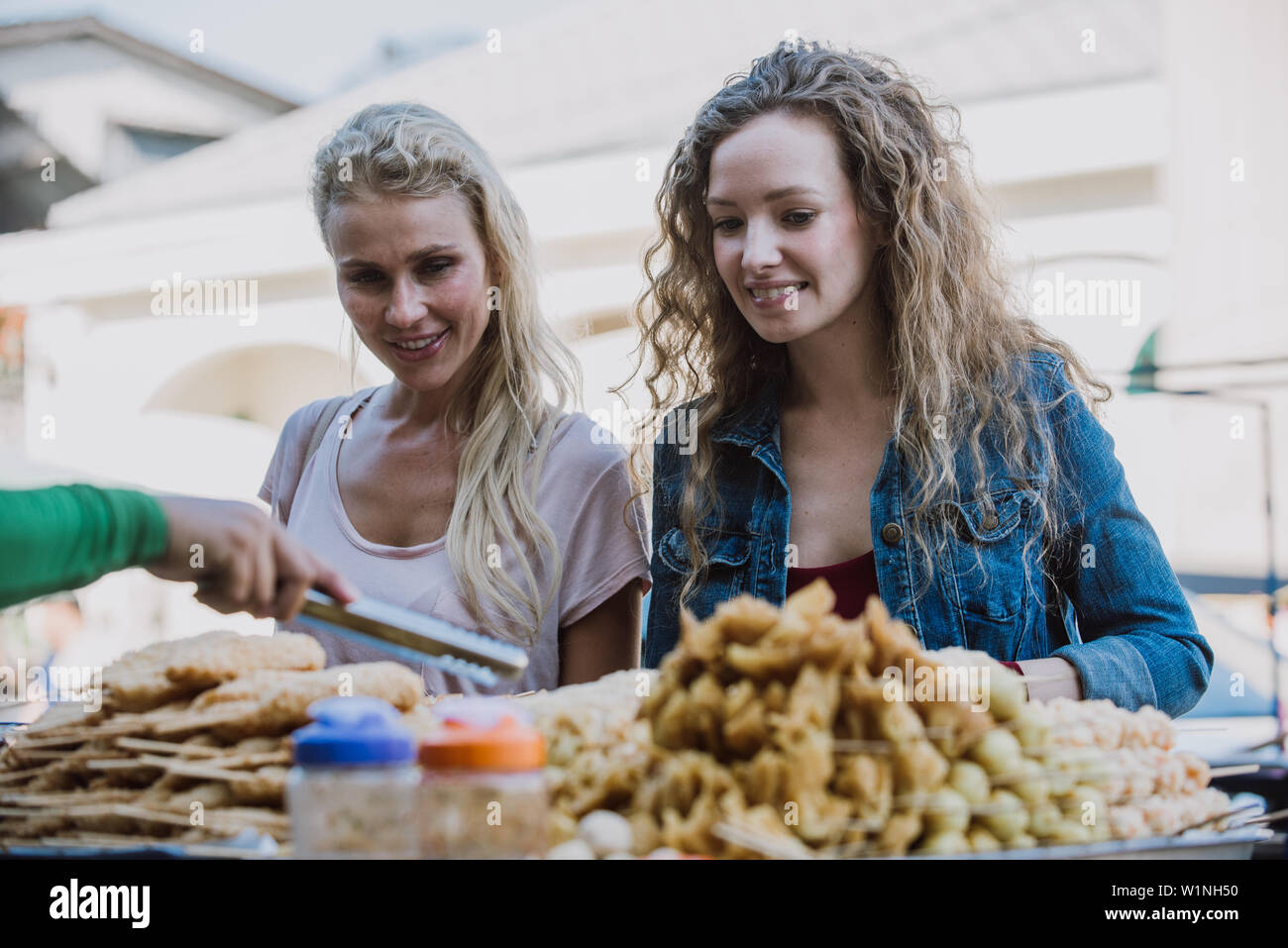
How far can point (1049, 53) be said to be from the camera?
5922mm

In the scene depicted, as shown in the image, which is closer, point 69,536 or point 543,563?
point 69,536

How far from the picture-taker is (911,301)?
196 centimetres

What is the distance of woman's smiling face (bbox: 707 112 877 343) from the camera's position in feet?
5.77

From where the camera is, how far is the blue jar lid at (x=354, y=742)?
0.89 m

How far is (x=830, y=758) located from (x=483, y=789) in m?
0.29

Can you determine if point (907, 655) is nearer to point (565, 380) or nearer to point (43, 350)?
point (565, 380)

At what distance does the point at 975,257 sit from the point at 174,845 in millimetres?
1713

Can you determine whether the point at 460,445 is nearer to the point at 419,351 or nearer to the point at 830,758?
the point at 419,351

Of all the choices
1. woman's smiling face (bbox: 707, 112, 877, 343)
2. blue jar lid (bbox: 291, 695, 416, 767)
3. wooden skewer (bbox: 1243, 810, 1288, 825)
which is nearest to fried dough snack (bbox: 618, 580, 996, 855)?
blue jar lid (bbox: 291, 695, 416, 767)

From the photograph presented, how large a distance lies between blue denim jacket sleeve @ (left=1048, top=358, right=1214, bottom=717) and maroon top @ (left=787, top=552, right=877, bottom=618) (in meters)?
0.31

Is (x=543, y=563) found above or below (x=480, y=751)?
above
